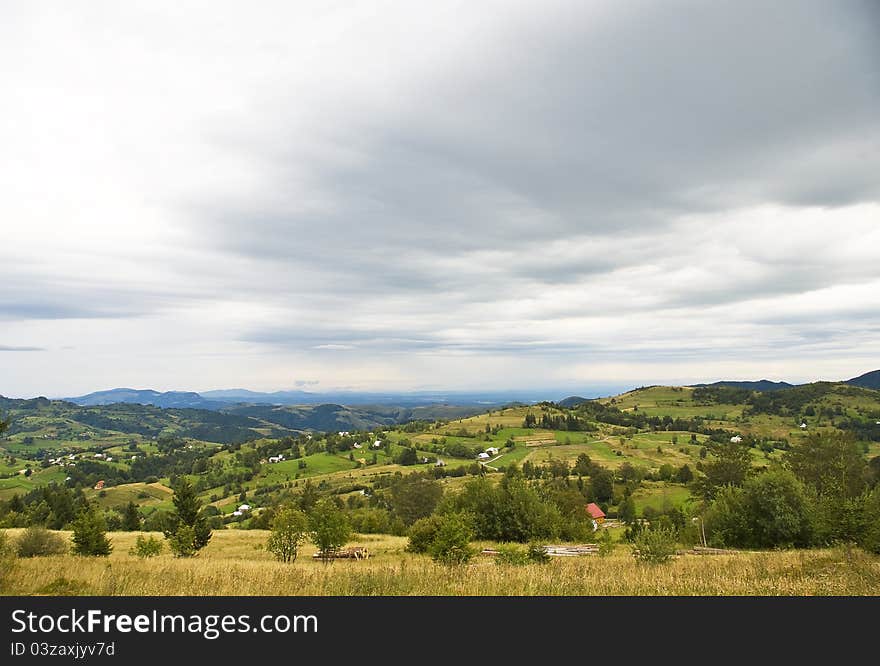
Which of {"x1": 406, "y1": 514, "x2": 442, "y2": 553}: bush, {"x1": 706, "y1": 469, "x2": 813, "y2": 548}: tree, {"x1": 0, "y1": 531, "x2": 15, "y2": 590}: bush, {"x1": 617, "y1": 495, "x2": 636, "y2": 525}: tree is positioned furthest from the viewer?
{"x1": 617, "y1": 495, "x2": 636, "y2": 525}: tree

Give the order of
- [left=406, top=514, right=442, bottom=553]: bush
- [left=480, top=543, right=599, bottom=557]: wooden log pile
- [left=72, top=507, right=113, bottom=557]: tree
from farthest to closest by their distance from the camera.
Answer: [left=406, top=514, right=442, bottom=553]: bush < [left=72, top=507, right=113, bottom=557]: tree < [left=480, top=543, right=599, bottom=557]: wooden log pile

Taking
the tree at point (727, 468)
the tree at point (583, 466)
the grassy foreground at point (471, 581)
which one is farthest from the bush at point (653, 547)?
the tree at point (583, 466)

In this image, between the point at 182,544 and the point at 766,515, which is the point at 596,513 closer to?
the point at 766,515

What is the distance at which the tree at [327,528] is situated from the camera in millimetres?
30906

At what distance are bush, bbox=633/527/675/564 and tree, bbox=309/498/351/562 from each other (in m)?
18.8

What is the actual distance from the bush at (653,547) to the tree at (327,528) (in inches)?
740

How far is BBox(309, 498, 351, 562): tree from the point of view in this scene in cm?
3091

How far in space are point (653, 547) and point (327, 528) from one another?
20355 mm

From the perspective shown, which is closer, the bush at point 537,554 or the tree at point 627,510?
the bush at point 537,554

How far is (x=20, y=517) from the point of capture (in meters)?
89.5

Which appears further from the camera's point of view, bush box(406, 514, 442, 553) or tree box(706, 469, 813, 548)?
bush box(406, 514, 442, 553)

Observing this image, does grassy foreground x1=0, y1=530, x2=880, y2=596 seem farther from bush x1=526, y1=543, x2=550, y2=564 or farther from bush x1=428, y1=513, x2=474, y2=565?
bush x1=428, y1=513, x2=474, y2=565

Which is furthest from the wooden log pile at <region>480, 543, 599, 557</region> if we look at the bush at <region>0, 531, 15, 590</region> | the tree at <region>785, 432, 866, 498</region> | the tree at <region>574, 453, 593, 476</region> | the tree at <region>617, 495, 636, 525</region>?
the tree at <region>574, 453, 593, 476</region>

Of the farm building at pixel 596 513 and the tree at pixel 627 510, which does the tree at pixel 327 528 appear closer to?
the tree at pixel 627 510
